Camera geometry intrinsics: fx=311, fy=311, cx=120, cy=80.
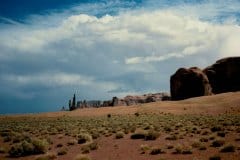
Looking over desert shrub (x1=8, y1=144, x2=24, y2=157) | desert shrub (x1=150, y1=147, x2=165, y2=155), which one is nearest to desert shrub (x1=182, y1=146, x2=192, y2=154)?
desert shrub (x1=150, y1=147, x2=165, y2=155)

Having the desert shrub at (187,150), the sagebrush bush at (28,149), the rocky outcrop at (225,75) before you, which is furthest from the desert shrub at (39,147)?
the rocky outcrop at (225,75)

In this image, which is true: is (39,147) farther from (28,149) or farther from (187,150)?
(187,150)

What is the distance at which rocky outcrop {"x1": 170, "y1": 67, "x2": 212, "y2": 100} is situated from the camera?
98.0 m

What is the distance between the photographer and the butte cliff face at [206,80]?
98.4 meters

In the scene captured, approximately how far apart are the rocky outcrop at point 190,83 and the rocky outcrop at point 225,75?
247 inches

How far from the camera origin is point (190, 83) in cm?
10000

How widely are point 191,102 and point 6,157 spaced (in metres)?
66.6

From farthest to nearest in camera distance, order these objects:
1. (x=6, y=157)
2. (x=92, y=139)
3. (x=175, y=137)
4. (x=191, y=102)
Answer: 1. (x=191, y=102)
2. (x=92, y=139)
3. (x=175, y=137)
4. (x=6, y=157)

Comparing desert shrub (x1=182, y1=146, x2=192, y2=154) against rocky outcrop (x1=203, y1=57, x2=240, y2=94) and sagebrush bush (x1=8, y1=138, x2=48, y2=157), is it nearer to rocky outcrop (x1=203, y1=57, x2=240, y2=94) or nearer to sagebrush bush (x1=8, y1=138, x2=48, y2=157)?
sagebrush bush (x1=8, y1=138, x2=48, y2=157)

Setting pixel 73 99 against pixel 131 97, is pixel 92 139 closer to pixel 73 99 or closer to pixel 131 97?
pixel 73 99

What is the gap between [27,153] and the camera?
20.0 meters

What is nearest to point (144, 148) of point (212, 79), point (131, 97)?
point (212, 79)

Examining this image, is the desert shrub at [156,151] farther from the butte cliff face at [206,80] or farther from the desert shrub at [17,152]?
the butte cliff face at [206,80]

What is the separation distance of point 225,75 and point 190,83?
12.9m
